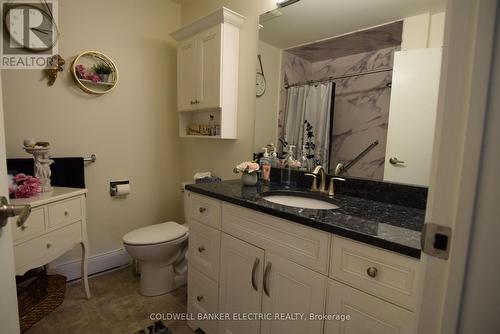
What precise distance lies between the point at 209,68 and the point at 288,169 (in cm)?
97

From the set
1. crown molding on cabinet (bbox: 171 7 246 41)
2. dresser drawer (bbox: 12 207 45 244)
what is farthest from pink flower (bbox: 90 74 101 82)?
dresser drawer (bbox: 12 207 45 244)

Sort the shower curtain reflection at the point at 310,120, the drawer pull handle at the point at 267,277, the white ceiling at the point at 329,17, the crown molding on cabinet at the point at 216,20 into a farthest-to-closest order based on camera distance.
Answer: the crown molding on cabinet at the point at 216,20
the shower curtain reflection at the point at 310,120
the white ceiling at the point at 329,17
the drawer pull handle at the point at 267,277

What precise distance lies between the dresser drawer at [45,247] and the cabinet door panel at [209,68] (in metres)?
1.24

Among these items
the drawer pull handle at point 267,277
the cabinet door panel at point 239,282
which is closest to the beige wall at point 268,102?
the cabinet door panel at point 239,282

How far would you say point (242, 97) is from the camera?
1967mm

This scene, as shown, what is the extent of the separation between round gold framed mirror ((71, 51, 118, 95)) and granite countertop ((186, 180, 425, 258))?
4.27 ft

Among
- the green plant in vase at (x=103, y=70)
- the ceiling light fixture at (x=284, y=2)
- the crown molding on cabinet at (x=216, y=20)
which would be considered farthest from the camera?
the green plant in vase at (x=103, y=70)

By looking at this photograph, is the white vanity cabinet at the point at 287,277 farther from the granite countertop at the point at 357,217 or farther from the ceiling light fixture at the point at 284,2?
the ceiling light fixture at the point at 284,2

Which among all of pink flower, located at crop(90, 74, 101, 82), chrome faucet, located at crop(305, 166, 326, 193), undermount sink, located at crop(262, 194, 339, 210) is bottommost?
undermount sink, located at crop(262, 194, 339, 210)

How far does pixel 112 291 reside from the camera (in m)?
1.92

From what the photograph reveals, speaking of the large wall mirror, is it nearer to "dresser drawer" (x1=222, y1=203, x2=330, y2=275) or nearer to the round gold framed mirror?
"dresser drawer" (x1=222, y1=203, x2=330, y2=275)

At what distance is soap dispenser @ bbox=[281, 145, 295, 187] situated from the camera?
1678 mm

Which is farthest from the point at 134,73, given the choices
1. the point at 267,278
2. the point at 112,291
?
the point at 267,278

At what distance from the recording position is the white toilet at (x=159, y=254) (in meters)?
1.72
